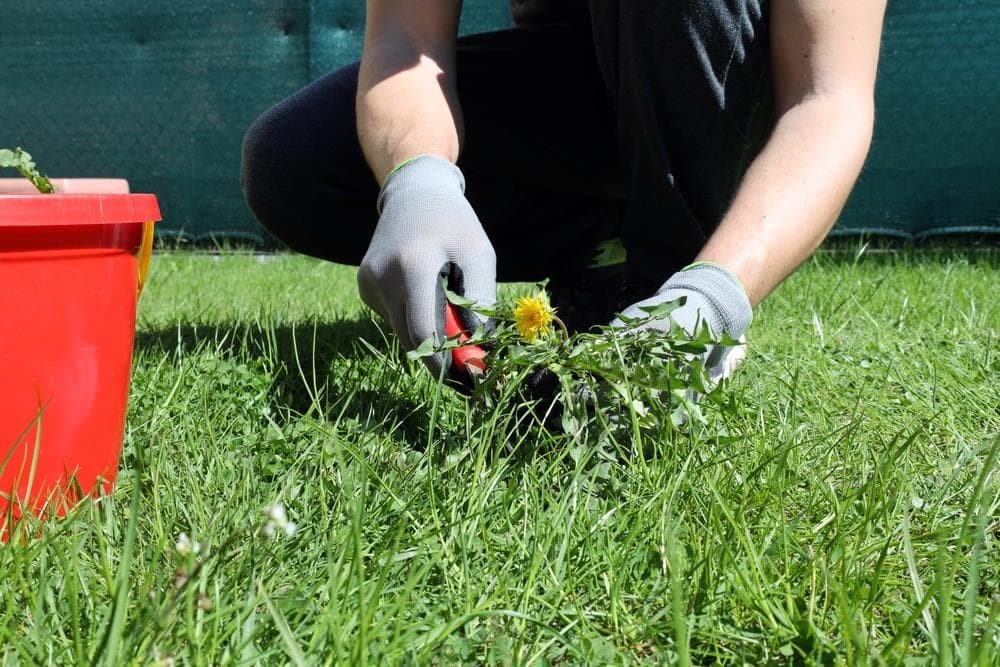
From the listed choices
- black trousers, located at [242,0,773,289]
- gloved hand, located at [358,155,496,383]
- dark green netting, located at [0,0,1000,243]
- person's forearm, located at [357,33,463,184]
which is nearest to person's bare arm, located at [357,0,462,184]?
person's forearm, located at [357,33,463,184]

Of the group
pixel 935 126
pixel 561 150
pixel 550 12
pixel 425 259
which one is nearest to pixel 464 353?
pixel 425 259

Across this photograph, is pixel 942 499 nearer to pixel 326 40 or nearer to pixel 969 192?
pixel 969 192

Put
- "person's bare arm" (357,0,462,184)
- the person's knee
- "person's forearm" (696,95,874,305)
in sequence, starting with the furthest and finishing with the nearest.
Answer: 1. the person's knee
2. "person's bare arm" (357,0,462,184)
3. "person's forearm" (696,95,874,305)

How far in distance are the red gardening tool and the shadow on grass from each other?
0.12 m

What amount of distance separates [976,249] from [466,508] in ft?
12.3

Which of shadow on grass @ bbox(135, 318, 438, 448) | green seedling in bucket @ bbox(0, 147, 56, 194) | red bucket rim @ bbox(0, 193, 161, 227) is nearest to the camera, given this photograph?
red bucket rim @ bbox(0, 193, 161, 227)

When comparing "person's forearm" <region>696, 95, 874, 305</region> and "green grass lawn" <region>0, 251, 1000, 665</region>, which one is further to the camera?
"person's forearm" <region>696, 95, 874, 305</region>

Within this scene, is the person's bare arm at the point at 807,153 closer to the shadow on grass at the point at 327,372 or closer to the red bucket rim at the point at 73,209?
the shadow on grass at the point at 327,372

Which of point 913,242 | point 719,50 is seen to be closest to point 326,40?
point 913,242

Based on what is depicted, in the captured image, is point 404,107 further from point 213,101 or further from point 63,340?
point 213,101

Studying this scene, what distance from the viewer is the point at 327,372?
1.68m

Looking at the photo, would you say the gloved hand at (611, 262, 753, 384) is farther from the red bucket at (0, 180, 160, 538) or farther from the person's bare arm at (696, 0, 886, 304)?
the red bucket at (0, 180, 160, 538)

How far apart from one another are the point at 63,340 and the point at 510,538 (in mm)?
539

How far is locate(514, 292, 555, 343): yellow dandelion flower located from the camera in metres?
1.14
